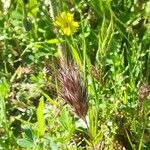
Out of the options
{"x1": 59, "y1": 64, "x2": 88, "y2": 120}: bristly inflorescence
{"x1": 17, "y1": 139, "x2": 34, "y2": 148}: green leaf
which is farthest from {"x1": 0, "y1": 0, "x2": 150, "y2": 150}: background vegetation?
{"x1": 59, "y1": 64, "x2": 88, "y2": 120}: bristly inflorescence

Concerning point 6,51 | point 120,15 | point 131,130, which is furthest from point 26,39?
point 131,130

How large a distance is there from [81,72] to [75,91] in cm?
20

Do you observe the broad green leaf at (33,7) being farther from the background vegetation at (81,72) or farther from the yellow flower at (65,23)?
the yellow flower at (65,23)

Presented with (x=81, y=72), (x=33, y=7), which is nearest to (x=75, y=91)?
(x=81, y=72)

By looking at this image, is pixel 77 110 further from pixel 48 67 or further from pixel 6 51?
pixel 6 51

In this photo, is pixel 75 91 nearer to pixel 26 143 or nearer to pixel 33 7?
pixel 26 143

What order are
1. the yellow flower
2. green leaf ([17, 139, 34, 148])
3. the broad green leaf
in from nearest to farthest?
green leaf ([17, 139, 34, 148]) < the yellow flower < the broad green leaf

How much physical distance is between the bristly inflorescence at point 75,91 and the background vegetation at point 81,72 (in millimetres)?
149

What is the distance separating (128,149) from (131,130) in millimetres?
106

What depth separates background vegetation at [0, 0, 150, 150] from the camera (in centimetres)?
184

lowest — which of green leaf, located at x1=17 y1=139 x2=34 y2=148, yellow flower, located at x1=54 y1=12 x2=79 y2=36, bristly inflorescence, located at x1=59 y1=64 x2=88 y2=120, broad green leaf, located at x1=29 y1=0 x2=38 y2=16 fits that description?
green leaf, located at x1=17 y1=139 x2=34 y2=148

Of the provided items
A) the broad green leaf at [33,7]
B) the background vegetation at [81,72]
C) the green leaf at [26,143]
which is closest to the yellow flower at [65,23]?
the background vegetation at [81,72]

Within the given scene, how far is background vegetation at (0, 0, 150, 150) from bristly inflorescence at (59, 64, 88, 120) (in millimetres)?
149

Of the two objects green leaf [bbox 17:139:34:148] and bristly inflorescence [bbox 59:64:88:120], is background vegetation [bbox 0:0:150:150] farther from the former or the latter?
bristly inflorescence [bbox 59:64:88:120]
